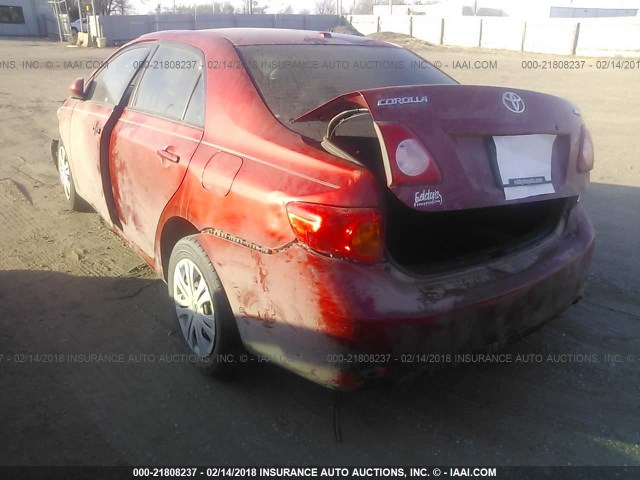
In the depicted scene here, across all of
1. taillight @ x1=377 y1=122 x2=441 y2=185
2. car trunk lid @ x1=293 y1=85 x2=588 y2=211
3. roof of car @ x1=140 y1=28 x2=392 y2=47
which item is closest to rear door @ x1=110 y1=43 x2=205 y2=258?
roof of car @ x1=140 y1=28 x2=392 y2=47

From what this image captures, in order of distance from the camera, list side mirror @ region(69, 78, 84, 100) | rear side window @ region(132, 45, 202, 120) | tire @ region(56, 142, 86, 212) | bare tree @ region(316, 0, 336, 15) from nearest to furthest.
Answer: rear side window @ region(132, 45, 202, 120)
side mirror @ region(69, 78, 84, 100)
tire @ region(56, 142, 86, 212)
bare tree @ region(316, 0, 336, 15)

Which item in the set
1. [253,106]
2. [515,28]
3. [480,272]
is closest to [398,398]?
[480,272]

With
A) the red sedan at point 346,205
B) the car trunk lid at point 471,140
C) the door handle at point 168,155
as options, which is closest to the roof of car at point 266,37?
the red sedan at point 346,205

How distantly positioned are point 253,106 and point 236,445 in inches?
60.1

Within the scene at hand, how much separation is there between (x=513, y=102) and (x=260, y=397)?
1797mm

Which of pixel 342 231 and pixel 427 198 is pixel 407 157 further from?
pixel 342 231

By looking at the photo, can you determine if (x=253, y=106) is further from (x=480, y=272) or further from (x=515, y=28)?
(x=515, y=28)

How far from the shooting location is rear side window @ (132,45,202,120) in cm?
302

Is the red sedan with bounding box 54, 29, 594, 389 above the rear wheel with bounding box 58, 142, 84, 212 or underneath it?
above

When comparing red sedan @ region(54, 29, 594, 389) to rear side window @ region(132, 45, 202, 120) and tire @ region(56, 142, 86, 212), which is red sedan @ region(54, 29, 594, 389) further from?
tire @ region(56, 142, 86, 212)

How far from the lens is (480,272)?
2.30 meters

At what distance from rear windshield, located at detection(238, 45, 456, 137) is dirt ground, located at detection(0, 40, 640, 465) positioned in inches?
53.1

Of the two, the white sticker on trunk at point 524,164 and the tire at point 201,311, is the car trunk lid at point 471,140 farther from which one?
the tire at point 201,311

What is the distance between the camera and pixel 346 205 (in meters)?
2.01
